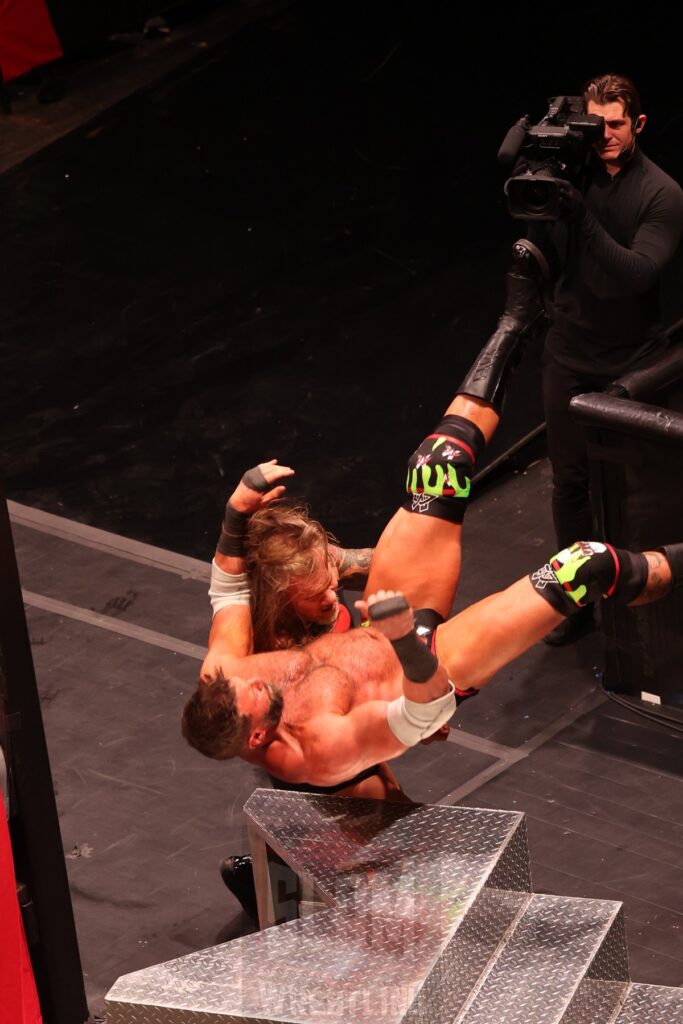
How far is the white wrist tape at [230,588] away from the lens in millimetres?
4785

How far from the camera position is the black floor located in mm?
5336

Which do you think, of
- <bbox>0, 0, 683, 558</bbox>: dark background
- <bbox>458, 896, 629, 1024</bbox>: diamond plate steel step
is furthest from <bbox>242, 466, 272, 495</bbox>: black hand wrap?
<bbox>0, 0, 683, 558</bbox>: dark background

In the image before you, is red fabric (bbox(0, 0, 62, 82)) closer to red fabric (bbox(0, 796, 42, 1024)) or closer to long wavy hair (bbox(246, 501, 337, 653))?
long wavy hair (bbox(246, 501, 337, 653))

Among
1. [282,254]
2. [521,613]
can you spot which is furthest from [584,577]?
[282,254]

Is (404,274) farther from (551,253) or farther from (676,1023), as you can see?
(676,1023)

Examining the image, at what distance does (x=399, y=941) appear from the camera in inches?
154

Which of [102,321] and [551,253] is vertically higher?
[551,253]

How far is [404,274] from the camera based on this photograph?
8.83m

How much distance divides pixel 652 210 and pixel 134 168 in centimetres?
509

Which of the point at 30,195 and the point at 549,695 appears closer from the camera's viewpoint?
the point at 549,695

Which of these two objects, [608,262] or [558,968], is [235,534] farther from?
[608,262]

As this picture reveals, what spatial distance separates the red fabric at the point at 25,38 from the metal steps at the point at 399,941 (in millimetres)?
7324

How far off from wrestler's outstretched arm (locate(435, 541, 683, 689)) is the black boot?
2.94 feet

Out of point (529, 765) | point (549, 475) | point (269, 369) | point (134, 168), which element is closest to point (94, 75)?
point (134, 168)
